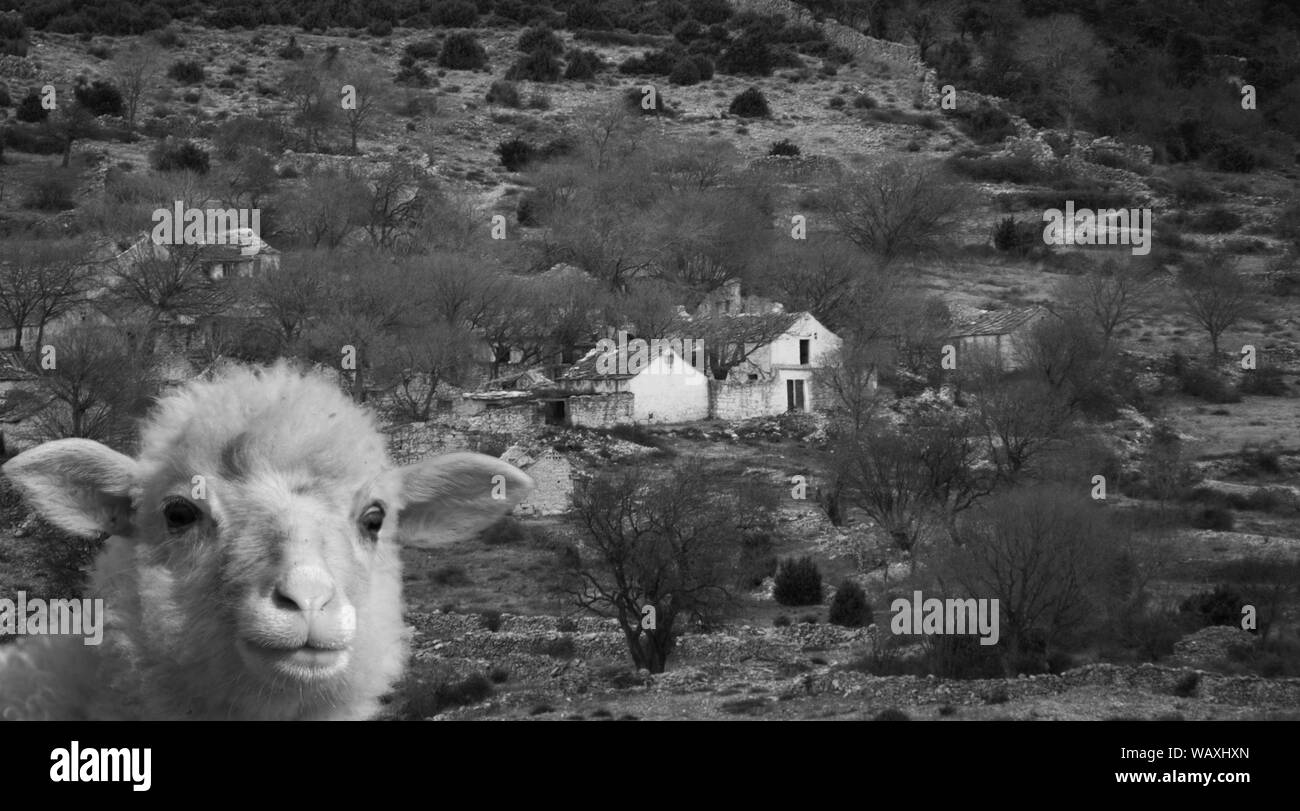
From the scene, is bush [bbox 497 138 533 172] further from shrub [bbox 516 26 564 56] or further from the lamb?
the lamb

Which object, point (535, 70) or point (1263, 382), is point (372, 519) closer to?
point (1263, 382)

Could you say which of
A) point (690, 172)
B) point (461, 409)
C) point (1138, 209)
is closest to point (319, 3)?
point (690, 172)

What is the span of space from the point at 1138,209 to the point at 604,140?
30.7 meters

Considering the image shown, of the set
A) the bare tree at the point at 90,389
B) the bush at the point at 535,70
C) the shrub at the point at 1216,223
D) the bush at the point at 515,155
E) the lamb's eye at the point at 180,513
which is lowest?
the bare tree at the point at 90,389

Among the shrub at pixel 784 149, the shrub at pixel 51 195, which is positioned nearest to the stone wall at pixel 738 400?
the shrub at pixel 51 195

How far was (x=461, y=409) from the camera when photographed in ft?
188

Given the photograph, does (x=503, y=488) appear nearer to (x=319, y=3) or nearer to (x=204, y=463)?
(x=204, y=463)

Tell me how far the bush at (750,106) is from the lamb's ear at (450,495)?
108680 mm

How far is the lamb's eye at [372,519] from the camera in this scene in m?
5.50

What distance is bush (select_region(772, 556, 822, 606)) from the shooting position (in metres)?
38.5

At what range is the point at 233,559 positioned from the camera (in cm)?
518

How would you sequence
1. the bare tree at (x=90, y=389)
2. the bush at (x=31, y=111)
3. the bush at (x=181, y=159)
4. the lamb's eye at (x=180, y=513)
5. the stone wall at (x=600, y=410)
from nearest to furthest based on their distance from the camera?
the lamb's eye at (x=180, y=513) → the bare tree at (x=90, y=389) → the stone wall at (x=600, y=410) → the bush at (x=181, y=159) → the bush at (x=31, y=111)

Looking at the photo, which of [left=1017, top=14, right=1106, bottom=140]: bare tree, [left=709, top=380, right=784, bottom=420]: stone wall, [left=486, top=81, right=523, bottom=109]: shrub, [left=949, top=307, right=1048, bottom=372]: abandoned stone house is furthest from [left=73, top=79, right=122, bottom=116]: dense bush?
[left=1017, top=14, right=1106, bottom=140]: bare tree

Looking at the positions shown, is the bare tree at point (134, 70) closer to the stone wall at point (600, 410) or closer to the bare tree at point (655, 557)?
the stone wall at point (600, 410)
